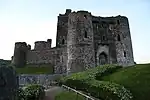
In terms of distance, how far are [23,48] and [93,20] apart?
752 inches

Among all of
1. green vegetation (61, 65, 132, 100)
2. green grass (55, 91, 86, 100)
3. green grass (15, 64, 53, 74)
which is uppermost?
green grass (15, 64, 53, 74)

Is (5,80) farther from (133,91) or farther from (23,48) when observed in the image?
(23,48)

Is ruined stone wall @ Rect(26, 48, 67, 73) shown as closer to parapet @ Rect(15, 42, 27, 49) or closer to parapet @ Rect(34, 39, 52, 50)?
parapet @ Rect(34, 39, 52, 50)

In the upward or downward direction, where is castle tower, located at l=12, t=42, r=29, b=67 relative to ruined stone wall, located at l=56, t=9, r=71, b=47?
downward

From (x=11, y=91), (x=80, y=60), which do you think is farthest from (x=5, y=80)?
(x=80, y=60)

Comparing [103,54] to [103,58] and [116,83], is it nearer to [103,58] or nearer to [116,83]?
[103,58]

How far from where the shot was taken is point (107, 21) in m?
51.4

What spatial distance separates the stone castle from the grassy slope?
18627mm

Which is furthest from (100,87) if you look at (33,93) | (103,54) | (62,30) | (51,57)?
(51,57)

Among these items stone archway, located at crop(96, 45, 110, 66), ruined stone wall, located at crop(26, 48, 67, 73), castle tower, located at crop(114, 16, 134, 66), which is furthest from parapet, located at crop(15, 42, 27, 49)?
castle tower, located at crop(114, 16, 134, 66)

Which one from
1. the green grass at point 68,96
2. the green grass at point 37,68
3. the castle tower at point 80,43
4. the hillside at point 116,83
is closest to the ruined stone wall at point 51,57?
the green grass at point 37,68

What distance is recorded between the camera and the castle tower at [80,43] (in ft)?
138

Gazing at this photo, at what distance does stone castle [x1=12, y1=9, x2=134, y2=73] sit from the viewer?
43.0m

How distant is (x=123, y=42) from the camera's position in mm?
49125
